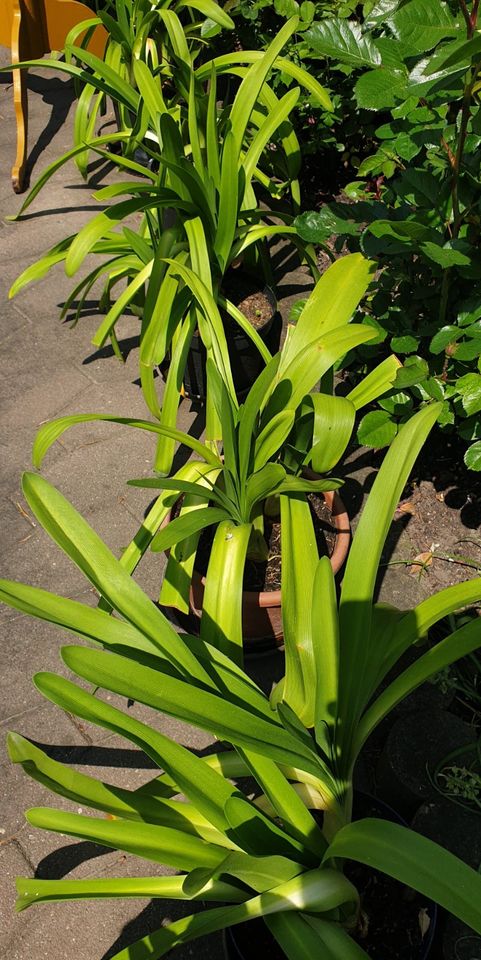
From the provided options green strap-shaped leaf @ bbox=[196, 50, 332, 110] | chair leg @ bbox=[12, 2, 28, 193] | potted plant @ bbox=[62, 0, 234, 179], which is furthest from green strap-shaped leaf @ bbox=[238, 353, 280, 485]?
chair leg @ bbox=[12, 2, 28, 193]

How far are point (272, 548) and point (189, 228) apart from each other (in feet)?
2.84

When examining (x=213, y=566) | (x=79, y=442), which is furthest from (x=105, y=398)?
(x=213, y=566)

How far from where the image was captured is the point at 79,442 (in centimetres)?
275

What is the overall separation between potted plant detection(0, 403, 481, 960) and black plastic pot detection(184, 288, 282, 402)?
1124 mm

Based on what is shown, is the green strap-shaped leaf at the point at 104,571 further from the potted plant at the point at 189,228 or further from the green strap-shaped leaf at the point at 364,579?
the potted plant at the point at 189,228

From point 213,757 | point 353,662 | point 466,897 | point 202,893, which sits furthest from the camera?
point 213,757

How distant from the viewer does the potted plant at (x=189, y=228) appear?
215 cm

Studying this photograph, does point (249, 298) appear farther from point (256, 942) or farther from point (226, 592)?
point (256, 942)

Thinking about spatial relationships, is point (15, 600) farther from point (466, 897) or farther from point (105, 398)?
point (105, 398)

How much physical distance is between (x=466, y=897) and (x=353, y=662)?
0.45m

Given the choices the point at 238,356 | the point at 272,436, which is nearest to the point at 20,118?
the point at 238,356

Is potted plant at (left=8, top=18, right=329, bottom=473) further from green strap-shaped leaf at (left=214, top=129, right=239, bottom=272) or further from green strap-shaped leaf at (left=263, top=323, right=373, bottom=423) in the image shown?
green strap-shaped leaf at (left=263, top=323, right=373, bottom=423)

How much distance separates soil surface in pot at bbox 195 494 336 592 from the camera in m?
2.09

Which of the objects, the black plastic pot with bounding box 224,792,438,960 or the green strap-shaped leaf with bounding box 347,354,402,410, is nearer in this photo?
the black plastic pot with bounding box 224,792,438,960
